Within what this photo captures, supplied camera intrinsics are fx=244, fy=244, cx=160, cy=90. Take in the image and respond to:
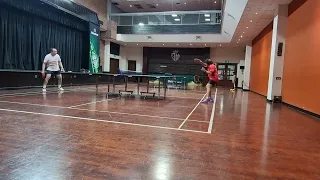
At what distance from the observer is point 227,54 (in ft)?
70.5

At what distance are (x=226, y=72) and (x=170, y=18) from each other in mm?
7253

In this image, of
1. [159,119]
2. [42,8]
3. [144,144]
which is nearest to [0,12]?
[42,8]

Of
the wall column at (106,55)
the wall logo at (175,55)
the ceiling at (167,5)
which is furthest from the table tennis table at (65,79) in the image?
the wall logo at (175,55)

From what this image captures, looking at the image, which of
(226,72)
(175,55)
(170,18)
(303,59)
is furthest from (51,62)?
(226,72)

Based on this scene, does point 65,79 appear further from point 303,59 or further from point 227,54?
point 227,54

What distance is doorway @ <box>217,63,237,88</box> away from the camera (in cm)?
2160

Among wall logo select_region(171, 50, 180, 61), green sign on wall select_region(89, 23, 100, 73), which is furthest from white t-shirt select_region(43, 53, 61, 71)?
wall logo select_region(171, 50, 180, 61)

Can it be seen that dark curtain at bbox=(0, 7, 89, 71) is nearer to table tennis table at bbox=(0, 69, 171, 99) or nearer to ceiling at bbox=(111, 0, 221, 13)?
table tennis table at bbox=(0, 69, 171, 99)

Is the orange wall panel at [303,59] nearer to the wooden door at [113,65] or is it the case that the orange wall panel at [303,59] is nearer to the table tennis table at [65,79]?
the table tennis table at [65,79]

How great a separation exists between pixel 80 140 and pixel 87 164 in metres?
0.74

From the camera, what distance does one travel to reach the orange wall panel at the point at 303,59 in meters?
5.78

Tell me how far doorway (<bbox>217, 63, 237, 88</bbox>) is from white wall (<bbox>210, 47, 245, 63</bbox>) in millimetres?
442

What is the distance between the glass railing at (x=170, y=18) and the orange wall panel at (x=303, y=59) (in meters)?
10.3

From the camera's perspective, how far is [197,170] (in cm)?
202
